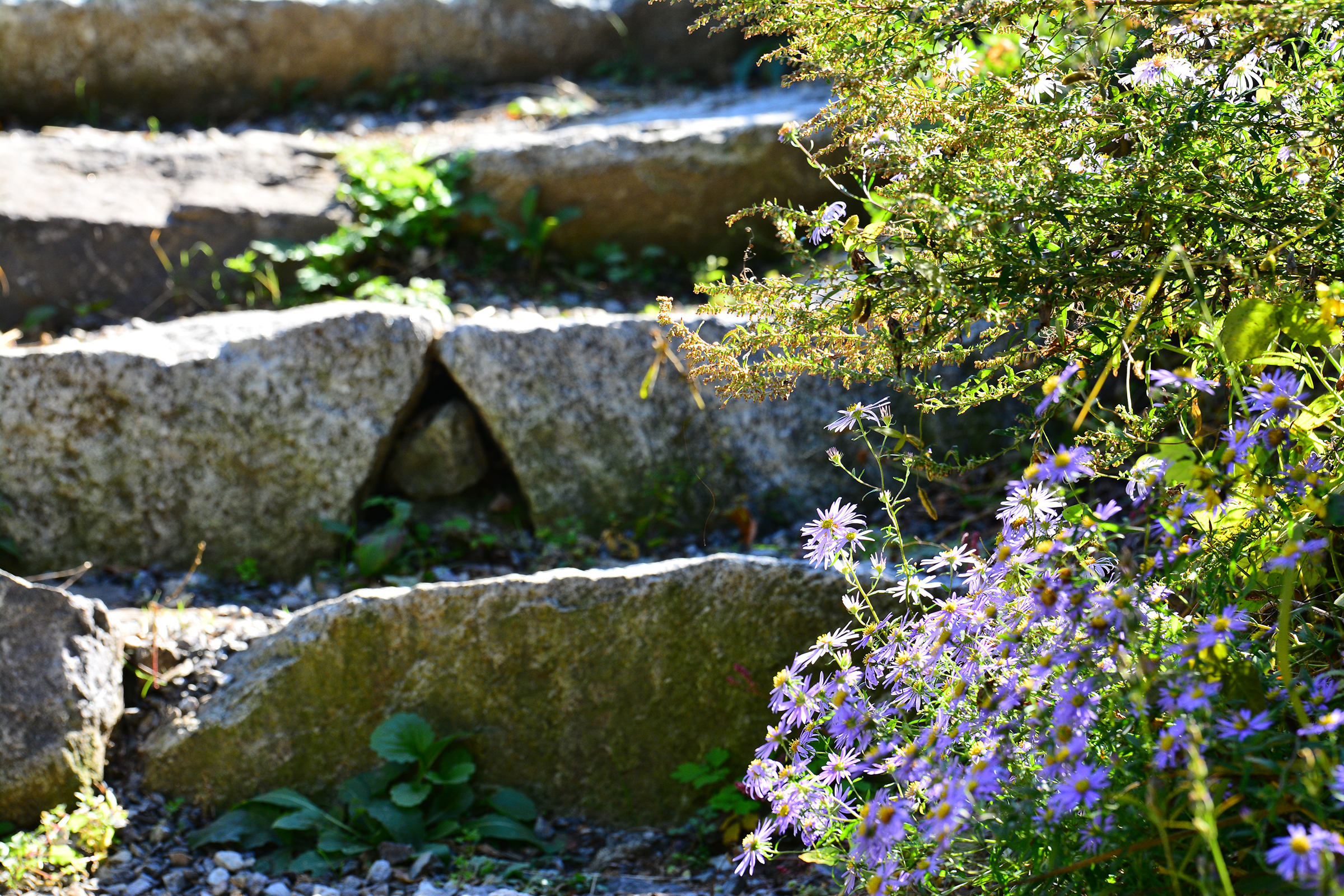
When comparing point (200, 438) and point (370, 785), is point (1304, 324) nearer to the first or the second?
point (370, 785)

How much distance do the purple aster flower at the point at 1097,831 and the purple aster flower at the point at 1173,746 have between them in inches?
3.9

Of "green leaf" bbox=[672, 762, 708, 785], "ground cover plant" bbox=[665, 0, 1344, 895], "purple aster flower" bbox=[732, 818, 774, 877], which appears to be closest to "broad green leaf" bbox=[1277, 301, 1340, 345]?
"ground cover plant" bbox=[665, 0, 1344, 895]

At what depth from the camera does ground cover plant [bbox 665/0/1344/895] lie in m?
1.28

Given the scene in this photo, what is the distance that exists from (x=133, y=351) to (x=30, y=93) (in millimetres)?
3012

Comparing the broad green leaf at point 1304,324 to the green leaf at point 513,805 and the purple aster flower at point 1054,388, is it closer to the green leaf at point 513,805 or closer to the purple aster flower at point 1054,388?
the purple aster flower at point 1054,388

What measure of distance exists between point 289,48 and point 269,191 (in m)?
1.67

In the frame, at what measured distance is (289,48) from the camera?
18.7 ft

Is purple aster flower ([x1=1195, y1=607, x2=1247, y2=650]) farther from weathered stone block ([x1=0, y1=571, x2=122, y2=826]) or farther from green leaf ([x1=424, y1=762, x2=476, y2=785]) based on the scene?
weathered stone block ([x1=0, y1=571, x2=122, y2=826])

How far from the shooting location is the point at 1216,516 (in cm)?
146

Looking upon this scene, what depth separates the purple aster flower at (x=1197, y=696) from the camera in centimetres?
115

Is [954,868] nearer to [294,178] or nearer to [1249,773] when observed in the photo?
[1249,773]

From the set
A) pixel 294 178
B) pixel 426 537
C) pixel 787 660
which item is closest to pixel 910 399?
pixel 787 660

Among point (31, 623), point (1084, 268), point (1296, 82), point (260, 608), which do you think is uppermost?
point (1296, 82)

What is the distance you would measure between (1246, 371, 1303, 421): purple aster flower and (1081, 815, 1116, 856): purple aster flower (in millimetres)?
547
